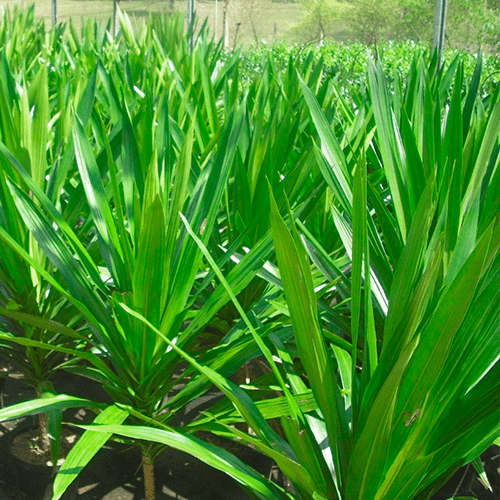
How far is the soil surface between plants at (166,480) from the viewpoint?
1.02 meters

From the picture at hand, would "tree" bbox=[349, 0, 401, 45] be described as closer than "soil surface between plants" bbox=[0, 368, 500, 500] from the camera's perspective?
No

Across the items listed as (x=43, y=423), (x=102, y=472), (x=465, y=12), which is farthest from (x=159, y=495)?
(x=465, y=12)

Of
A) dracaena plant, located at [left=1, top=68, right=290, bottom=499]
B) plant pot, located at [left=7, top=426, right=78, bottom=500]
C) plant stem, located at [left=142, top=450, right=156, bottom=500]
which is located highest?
dracaena plant, located at [left=1, top=68, right=290, bottom=499]

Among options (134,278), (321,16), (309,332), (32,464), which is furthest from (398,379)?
(321,16)

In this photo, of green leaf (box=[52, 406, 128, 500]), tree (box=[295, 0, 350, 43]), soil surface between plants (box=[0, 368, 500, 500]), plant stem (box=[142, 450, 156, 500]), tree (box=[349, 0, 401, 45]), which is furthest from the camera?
tree (box=[295, 0, 350, 43])

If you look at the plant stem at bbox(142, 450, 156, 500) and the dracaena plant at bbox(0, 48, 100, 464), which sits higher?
the dracaena plant at bbox(0, 48, 100, 464)

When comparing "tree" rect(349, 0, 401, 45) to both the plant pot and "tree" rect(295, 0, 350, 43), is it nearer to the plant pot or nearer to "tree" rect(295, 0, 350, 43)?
"tree" rect(295, 0, 350, 43)

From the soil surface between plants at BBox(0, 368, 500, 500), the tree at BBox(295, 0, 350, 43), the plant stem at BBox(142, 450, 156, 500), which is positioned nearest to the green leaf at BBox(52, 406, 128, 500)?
the plant stem at BBox(142, 450, 156, 500)

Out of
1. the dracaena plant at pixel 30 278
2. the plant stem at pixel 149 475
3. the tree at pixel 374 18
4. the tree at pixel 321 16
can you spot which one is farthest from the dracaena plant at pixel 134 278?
the tree at pixel 321 16

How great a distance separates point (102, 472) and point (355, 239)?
2.16ft

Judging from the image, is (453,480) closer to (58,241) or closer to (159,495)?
(159,495)

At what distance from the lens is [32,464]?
105cm

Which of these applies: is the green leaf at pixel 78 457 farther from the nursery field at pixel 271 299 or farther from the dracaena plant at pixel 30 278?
the dracaena plant at pixel 30 278

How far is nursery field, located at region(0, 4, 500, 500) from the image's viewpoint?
0.57 meters
